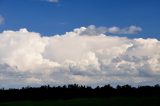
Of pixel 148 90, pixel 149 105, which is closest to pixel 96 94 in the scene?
pixel 148 90

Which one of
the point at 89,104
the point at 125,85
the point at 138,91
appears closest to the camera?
the point at 89,104

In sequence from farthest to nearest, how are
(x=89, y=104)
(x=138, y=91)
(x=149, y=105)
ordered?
(x=138, y=91) < (x=89, y=104) < (x=149, y=105)

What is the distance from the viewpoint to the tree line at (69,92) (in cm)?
14546

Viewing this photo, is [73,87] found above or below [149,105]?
above

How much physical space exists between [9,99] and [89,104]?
50464mm

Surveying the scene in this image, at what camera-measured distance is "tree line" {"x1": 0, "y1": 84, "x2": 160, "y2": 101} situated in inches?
5727

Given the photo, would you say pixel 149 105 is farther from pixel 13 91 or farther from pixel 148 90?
pixel 13 91

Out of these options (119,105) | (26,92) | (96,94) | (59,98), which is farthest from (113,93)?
(119,105)

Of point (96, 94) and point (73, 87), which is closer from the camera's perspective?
point (96, 94)

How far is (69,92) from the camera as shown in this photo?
154 metres

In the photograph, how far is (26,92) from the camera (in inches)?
6216

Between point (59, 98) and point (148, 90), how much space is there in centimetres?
2977

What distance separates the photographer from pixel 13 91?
6191 inches

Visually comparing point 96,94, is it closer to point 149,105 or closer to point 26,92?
point 26,92
